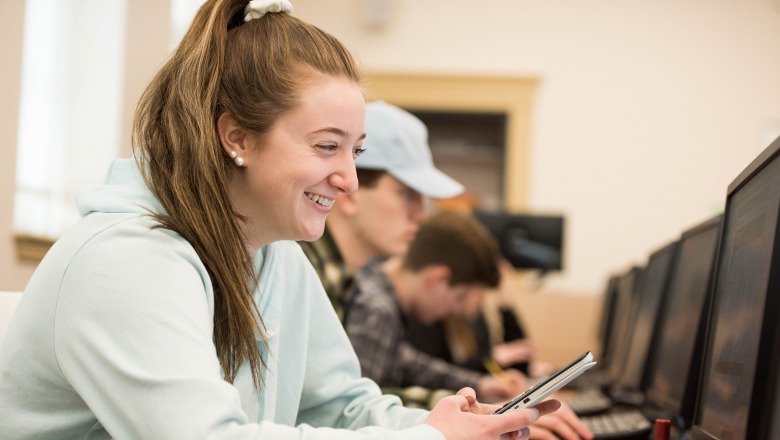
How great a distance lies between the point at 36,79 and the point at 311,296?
192 cm

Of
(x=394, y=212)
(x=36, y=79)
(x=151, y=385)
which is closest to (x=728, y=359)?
(x=151, y=385)

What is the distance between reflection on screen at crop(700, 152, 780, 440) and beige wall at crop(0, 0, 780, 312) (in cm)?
593

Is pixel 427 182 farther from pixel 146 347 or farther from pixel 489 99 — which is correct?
pixel 489 99

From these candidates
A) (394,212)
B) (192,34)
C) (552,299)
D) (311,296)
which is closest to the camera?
(192,34)

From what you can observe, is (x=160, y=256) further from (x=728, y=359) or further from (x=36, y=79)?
(x=36, y=79)

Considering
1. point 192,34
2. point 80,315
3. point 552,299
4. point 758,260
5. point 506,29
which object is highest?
point 506,29

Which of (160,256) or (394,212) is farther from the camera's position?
(394,212)

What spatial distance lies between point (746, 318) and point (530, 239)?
171 inches

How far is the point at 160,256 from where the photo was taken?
110cm

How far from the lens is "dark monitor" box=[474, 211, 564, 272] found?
5.41 metres

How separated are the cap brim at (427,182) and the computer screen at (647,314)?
0.53 meters

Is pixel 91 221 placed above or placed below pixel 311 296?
above

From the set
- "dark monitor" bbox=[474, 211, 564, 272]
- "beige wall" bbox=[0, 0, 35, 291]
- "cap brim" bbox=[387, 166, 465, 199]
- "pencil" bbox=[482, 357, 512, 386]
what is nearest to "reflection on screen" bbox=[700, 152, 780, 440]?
"cap brim" bbox=[387, 166, 465, 199]

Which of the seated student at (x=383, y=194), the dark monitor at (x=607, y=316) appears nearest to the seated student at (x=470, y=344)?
the dark monitor at (x=607, y=316)
